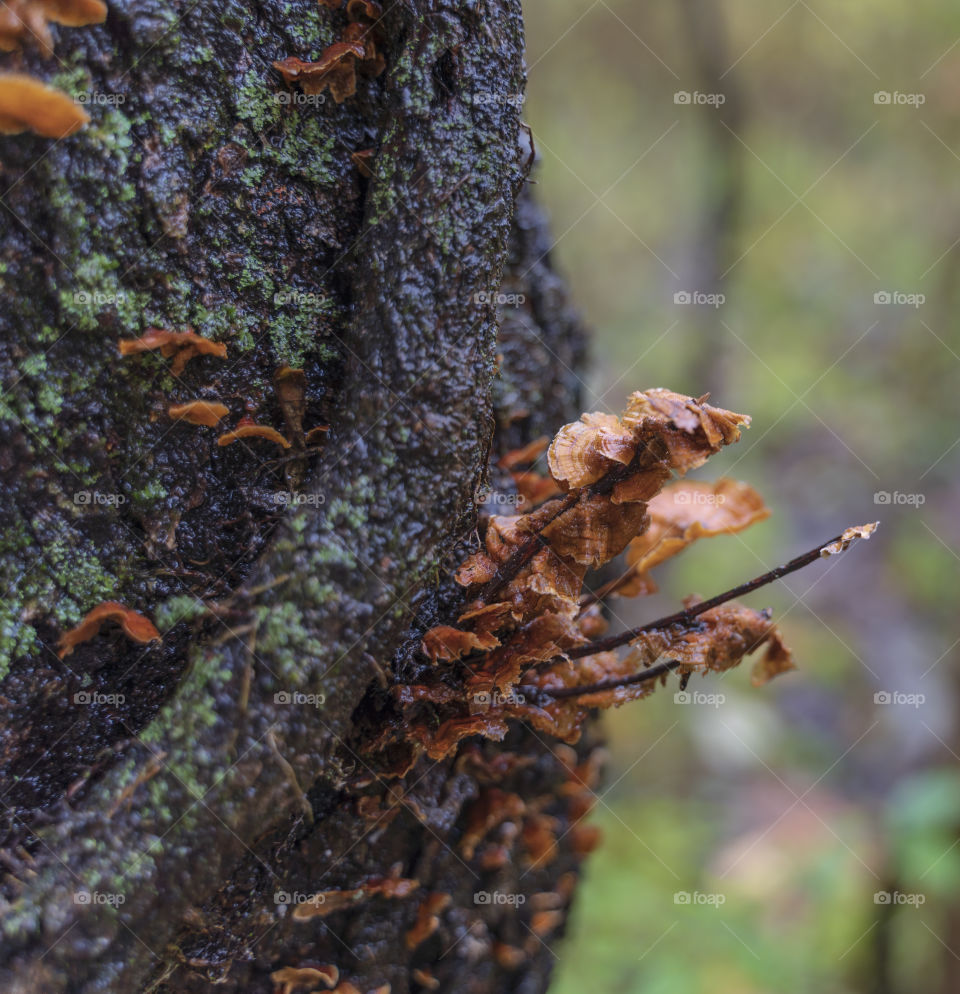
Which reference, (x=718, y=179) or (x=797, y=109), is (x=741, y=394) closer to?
(x=718, y=179)

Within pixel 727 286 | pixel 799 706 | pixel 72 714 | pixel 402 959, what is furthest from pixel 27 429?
pixel 727 286

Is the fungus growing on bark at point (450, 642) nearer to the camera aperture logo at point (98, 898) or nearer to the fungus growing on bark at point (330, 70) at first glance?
the camera aperture logo at point (98, 898)

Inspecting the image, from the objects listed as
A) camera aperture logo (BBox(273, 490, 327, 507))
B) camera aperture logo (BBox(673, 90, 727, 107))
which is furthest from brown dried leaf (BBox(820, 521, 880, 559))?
camera aperture logo (BBox(673, 90, 727, 107))

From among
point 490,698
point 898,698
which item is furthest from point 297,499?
point 898,698

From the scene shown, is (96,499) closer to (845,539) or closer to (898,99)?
(845,539)

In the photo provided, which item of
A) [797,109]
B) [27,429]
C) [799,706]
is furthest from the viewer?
[797,109]

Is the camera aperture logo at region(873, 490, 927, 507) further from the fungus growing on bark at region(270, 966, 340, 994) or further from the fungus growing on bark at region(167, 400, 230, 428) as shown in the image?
the fungus growing on bark at region(167, 400, 230, 428)
